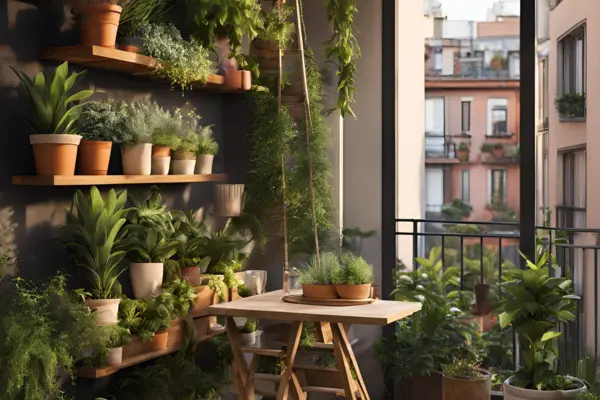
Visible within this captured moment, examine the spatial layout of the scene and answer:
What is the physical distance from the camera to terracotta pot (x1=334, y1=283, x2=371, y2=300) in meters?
3.73

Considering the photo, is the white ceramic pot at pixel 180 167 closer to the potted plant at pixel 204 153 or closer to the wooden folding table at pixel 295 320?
the potted plant at pixel 204 153

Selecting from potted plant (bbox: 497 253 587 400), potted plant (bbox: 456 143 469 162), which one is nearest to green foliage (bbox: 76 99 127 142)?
potted plant (bbox: 497 253 587 400)

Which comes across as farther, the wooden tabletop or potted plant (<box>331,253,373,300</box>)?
potted plant (<box>331,253,373,300</box>)

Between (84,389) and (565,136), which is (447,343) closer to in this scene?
(84,389)

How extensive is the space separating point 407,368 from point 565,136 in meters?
4.24

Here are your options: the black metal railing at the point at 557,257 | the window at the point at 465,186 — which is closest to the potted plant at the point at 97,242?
the black metal railing at the point at 557,257

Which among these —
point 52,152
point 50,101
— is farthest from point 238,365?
point 50,101

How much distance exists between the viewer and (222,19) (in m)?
3.92

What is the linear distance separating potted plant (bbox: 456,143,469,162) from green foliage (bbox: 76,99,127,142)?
344 inches

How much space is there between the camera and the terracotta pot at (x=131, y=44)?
138 inches

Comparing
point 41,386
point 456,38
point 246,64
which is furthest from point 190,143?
point 456,38

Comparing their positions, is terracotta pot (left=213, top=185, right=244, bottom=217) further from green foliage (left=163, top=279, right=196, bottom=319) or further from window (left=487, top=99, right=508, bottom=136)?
window (left=487, top=99, right=508, bottom=136)

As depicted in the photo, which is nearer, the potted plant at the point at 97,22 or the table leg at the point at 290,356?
the potted plant at the point at 97,22

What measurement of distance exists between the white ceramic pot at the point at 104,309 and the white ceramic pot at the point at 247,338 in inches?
40.0
